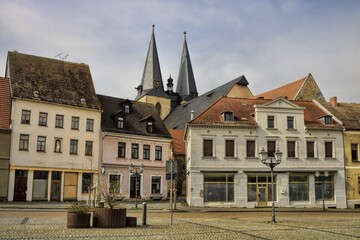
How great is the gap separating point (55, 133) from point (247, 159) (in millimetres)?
17389

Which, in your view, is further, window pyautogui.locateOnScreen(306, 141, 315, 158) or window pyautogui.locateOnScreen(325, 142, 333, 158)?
window pyautogui.locateOnScreen(325, 142, 333, 158)

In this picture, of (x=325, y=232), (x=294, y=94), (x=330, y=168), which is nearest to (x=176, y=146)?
(x=294, y=94)

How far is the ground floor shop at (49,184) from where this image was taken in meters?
37.8

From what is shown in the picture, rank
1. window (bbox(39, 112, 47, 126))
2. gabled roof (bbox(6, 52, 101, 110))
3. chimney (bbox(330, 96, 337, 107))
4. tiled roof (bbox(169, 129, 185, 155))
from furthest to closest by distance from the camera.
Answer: tiled roof (bbox(169, 129, 185, 155)) < chimney (bbox(330, 96, 337, 107)) < gabled roof (bbox(6, 52, 101, 110)) < window (bbox(39, 112, 47, 126))

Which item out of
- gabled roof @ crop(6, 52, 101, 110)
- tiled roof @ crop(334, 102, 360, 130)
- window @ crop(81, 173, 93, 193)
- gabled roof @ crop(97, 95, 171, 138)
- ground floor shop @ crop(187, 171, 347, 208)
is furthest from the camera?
gabled roof @ crop(97, 95, 171, 138)

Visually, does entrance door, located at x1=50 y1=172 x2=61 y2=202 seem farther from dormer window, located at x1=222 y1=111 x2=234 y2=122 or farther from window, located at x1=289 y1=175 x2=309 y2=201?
window, located at x1=289 y1=175 x2=309 y2=201

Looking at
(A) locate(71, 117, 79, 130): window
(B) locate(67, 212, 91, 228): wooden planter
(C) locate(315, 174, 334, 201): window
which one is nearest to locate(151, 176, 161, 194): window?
(A) locate(71, 117, 79, 130): window

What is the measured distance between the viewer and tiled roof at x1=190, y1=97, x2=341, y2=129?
38.7 m

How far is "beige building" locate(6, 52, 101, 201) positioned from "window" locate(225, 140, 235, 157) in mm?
12594

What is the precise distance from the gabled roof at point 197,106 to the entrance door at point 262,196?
26.9 metres

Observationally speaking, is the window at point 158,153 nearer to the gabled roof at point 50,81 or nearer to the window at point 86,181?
the window at point 86,181

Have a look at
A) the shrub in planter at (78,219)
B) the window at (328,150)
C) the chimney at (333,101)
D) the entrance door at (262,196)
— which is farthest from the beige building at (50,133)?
the shrub in planter at (78,219)

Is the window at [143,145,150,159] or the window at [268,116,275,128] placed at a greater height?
the window at [268,116,275,128]

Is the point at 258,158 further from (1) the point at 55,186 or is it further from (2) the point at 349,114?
(1) the point at 55,186
